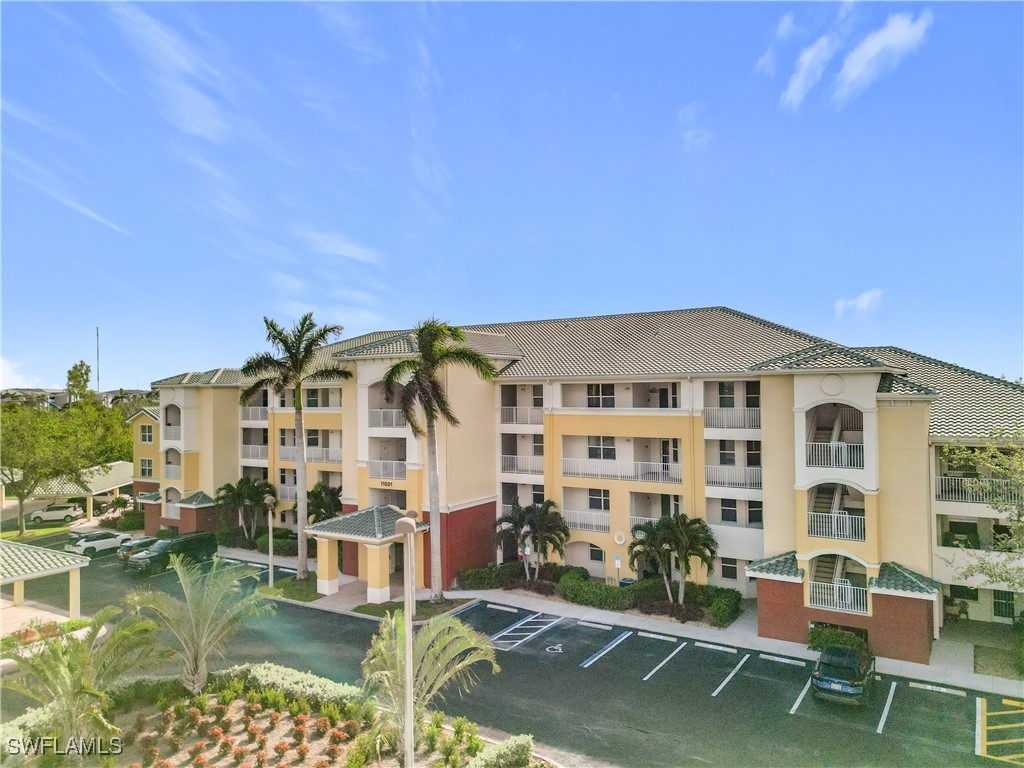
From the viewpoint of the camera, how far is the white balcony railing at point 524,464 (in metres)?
30.0

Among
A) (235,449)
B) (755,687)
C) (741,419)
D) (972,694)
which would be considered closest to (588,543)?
(741,419)

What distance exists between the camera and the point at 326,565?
89.5 feet

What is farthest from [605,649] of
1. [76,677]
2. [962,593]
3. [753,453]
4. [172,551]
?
[172,551]

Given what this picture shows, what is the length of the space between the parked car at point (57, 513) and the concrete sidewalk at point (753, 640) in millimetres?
34089

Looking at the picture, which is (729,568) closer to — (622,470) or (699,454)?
(699,454)

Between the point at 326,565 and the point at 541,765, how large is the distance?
16.2 metres

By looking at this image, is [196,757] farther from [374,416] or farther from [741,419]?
[741,419]

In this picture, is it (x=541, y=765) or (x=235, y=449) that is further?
(x=235, y=449)

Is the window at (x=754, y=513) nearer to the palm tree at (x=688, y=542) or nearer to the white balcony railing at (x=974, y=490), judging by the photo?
the palm tree at (x=688, y=542)

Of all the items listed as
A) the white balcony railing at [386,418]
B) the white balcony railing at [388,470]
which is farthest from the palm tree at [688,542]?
the white balcony railing at [386,418]

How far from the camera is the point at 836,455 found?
21.5 m

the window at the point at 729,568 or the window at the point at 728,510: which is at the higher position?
the window at the point at 728,510

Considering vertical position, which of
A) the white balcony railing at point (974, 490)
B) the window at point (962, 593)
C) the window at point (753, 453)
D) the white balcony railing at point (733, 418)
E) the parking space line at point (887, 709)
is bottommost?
the parking space line at point (887, 709)

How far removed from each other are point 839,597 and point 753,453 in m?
6.57
